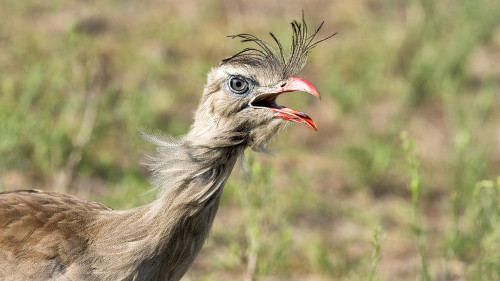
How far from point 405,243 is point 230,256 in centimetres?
110

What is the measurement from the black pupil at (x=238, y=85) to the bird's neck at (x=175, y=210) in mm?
165

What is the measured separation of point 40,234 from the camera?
7.47 ft

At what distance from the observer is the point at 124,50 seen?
5.99 metres

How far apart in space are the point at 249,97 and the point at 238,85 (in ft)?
0.17

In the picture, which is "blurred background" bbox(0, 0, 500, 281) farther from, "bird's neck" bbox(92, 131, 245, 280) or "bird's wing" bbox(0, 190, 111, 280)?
"bird's wing" bbox(0, 190, 111, 280)

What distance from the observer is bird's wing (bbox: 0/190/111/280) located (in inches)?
86.9

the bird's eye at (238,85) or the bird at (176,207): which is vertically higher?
the bird's eye at (238,85)

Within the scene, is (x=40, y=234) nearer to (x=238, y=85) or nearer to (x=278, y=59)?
(x=238, y=85)

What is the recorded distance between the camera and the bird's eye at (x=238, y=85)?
221 centimetres

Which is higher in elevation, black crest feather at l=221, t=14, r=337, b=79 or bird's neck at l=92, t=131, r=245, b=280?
black crest feather at l=221, t=14, r=337, b=79

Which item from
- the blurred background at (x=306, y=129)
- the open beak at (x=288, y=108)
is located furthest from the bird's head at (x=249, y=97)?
the blurred background at (x=306, y=129)

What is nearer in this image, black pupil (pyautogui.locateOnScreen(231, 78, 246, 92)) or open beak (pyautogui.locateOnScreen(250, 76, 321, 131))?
open beak (pyautogui.locateOnScreen(250, 76, 321, 131))

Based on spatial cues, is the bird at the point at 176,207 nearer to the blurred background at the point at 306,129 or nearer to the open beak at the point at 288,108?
the open beak at the point at 288,108

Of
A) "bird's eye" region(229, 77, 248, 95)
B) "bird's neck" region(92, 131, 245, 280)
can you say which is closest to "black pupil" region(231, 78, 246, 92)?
"bird's eye" region(229, 77, 248, 95)
